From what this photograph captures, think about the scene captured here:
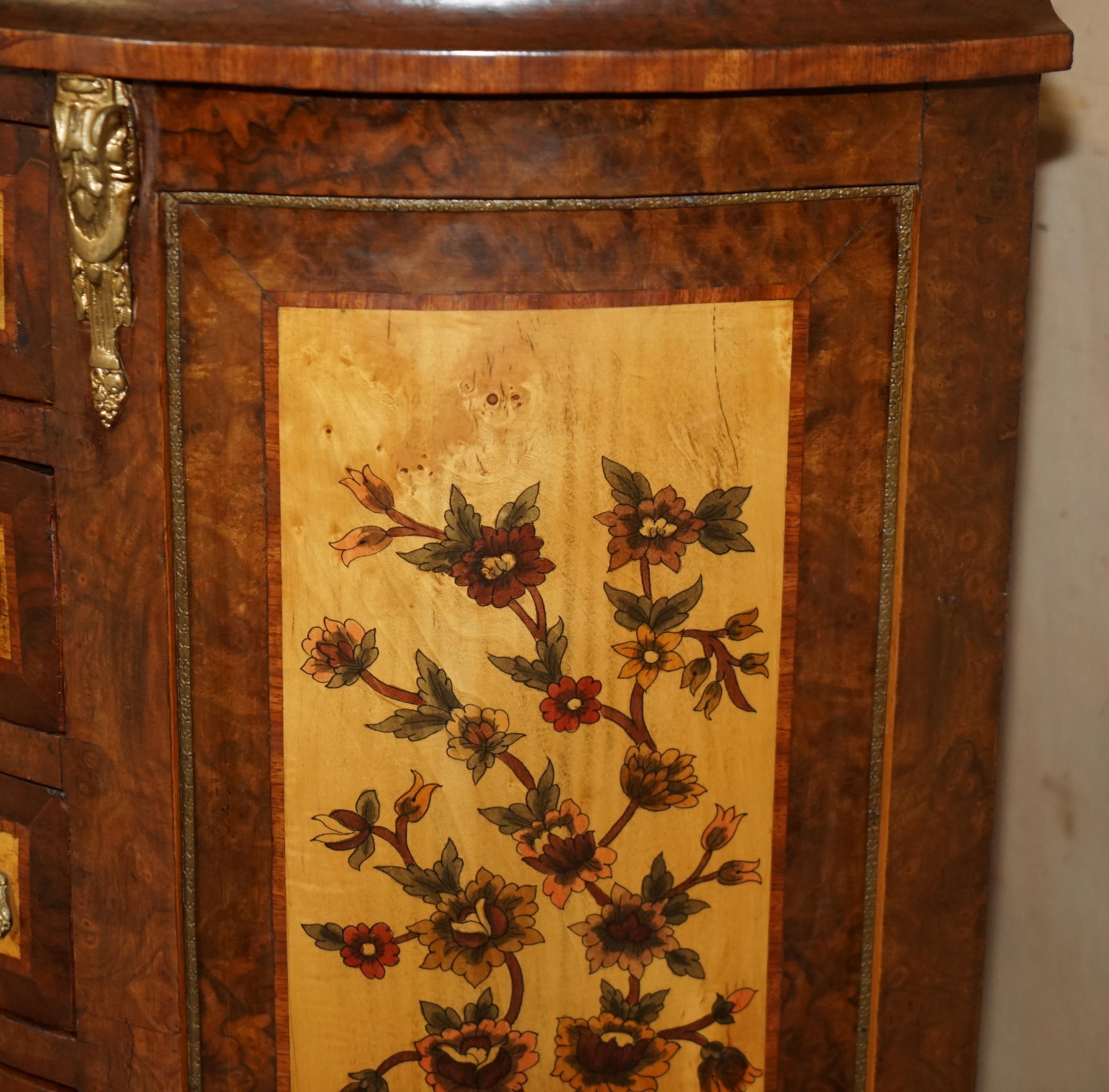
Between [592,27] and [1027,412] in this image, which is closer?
[592,27]

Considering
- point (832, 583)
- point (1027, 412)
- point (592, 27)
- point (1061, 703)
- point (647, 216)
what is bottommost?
point (1061, 703)

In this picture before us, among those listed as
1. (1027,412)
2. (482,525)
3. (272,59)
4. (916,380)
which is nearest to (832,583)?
(916,380)

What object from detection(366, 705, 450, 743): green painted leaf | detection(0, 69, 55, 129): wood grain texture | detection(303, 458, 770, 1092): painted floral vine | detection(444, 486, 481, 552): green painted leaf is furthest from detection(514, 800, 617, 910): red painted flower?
detection(0, 69, 55, 129): wood grain texture

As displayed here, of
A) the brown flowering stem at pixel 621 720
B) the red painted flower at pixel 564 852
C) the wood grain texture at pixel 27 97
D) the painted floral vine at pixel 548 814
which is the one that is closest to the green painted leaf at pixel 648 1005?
the painted floral vine at pixel 548 814

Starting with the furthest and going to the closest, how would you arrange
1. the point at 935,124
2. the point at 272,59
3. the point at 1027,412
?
1. the point at 1027,412
2. the point at 935,124
3. the point at 272,59

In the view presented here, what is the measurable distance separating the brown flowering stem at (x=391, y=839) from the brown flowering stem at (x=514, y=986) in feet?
0.37

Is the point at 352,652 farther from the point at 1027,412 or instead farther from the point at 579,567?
the point at 1027,412

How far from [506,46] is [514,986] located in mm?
676

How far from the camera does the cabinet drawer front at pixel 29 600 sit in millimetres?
1214

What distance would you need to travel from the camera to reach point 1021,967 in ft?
5.33

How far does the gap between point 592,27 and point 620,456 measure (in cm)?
29

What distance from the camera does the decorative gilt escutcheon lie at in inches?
41.8

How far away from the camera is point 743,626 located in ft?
3.95

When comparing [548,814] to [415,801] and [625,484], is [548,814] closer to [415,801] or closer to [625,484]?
[415,801]
